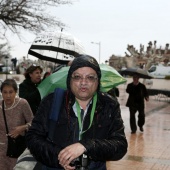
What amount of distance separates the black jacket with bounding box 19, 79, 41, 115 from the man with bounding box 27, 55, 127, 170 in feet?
9.46

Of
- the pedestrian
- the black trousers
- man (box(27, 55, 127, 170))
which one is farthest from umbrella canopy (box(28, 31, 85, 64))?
the black trousers

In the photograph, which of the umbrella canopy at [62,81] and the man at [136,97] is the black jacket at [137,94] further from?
the umbrella canopy at [62,81]

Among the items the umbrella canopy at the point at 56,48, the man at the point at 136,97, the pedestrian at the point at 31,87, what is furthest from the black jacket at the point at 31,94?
the man at the point at 136,97

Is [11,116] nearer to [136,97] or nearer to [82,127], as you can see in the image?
[82,127]

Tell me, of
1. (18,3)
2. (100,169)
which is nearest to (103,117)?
(100,169)

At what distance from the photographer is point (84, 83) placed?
7.77ft

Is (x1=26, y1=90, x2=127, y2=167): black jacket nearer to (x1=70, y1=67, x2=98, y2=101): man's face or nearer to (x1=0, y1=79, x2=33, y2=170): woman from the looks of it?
(x1=70, y1=67, x2=98, y2=101): man's face

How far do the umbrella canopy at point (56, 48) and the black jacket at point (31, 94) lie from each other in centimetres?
96

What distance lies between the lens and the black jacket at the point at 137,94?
10.6 m

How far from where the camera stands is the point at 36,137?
2301 mm

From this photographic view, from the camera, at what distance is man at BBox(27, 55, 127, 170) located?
2.23 m

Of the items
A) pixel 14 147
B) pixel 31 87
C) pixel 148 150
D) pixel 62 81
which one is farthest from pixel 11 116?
pixel 148 150

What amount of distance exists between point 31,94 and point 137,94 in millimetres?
5758

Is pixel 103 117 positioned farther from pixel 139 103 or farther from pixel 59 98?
pixel 139 103
